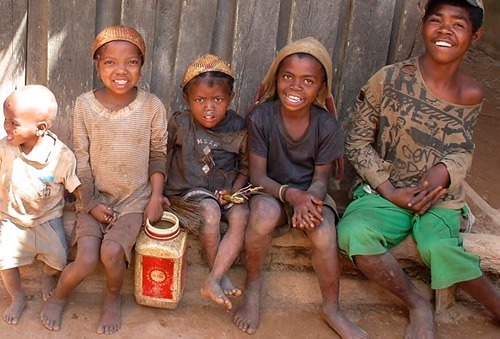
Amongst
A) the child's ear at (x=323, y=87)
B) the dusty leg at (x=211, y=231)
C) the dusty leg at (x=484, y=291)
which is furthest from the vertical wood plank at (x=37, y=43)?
the dusty leg at (x=484, y=291)

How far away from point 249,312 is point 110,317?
0.65 metres

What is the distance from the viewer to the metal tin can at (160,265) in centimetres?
288

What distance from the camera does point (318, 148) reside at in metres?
3.21

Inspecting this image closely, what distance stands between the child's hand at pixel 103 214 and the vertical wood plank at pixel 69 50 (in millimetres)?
828

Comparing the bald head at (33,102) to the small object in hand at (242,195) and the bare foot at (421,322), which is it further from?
the bare foot at (421,322)

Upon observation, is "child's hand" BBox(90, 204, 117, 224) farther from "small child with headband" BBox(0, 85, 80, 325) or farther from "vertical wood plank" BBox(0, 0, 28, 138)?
"vertical wood plank" BBox(0, 0, 28, 138)

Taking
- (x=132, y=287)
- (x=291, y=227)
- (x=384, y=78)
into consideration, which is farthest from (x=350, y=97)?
(x=132, y=287)

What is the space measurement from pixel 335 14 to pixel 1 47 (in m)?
1.82

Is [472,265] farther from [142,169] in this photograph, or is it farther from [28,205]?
[28,205]

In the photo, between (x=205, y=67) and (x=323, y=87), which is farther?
(x=323, y=87)

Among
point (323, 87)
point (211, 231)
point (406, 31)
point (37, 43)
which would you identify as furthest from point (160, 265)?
point (406, 31)

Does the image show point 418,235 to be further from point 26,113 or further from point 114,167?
point 26,113

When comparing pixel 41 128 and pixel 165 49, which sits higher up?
pixel 165 49

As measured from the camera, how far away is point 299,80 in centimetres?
306
